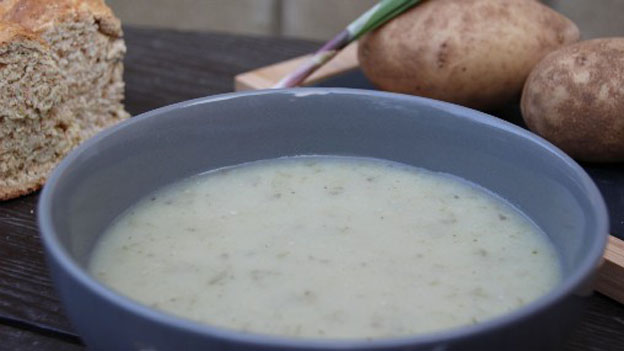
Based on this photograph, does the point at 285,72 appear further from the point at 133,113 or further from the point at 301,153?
the point at 301,153

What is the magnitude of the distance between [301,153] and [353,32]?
44cm

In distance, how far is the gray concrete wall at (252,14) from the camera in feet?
9.12

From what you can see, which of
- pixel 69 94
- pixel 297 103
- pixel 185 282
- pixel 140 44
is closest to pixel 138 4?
pixel 140 44

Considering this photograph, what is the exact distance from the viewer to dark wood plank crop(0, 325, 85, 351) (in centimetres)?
87

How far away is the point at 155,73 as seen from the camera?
1576 mm

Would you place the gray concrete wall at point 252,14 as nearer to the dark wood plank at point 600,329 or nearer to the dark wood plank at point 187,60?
the dark wood plank at point 187,60

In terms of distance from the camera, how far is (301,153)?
3.40ft

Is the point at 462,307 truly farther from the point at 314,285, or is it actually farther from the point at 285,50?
the point at 285,50

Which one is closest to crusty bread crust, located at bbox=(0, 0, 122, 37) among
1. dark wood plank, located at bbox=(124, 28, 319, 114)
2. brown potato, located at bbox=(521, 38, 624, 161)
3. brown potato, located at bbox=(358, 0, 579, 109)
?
dark wood plank, located at bbox=(124, 28, 319, 114)

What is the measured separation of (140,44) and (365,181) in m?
0.87

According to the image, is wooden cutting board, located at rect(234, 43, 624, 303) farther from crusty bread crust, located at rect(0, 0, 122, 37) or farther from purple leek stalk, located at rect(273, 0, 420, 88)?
crusty bread crust, located at rect(0, 0, 122, 37)

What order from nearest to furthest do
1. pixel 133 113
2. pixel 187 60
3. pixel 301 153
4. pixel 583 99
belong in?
1. pixel 301 153
2. pixel 583 99
3. pixel 133 113
4. pixel 187 60

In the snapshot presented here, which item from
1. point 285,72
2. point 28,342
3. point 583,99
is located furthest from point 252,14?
point 28,342

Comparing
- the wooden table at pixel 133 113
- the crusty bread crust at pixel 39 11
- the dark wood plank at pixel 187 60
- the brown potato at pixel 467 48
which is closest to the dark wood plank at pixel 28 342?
the wooden table at pixel 133 113
